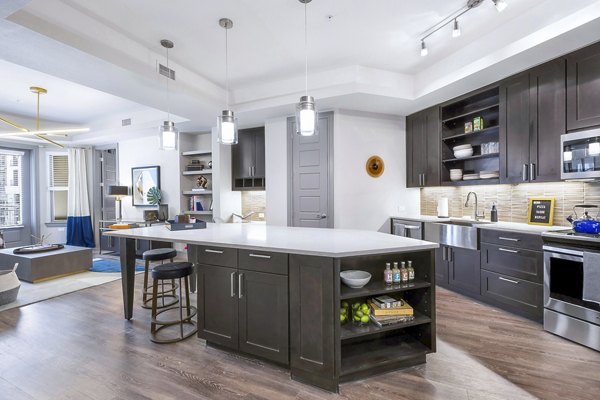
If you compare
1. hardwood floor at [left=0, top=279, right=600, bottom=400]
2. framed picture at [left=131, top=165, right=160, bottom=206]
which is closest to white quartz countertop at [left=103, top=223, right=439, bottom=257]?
hardwood floor at [left=0, top=279, right=600, bottom=400]

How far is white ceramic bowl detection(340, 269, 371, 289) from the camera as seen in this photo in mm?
1984

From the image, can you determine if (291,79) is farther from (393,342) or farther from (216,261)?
(393,342)

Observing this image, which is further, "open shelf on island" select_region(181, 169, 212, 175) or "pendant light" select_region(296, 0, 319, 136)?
"open shelf on island" select_region(181, 169, 212, 175)

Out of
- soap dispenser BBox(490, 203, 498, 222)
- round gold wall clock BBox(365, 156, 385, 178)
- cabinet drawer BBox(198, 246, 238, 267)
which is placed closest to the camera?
cabinet drawer BBox(198, 246, 238, 267)

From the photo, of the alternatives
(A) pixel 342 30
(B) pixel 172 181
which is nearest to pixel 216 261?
(A) pixel 342 30

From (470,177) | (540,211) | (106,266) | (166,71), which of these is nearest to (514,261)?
(540,211)

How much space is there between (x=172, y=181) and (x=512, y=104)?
19.8 ft

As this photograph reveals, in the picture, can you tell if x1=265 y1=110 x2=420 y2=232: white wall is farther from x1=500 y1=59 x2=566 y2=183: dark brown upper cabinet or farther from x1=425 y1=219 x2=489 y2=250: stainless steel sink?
x1=500 y1=59 x2=566 y2=183: dark brown upper cabinet

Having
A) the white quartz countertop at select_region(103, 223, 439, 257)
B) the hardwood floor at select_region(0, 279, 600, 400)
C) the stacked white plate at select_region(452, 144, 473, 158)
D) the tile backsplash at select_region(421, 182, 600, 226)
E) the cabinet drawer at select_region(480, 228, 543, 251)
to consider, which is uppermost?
the stacked white plate at select_region(452, 144, 473, 158)

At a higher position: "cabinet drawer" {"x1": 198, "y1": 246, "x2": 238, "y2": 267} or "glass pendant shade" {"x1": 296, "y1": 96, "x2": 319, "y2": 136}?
"glass pendant shade" {"x1": 296, "y1": 96, "x2": 319, "y2": 136}

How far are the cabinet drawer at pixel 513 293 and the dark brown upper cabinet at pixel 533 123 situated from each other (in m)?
1.12

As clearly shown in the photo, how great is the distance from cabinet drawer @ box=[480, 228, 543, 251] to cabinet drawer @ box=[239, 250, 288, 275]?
2571 millimetres

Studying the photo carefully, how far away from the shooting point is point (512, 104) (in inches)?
132

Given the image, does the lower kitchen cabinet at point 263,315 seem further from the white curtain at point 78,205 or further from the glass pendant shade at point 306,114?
the white curtain at point 78,205
